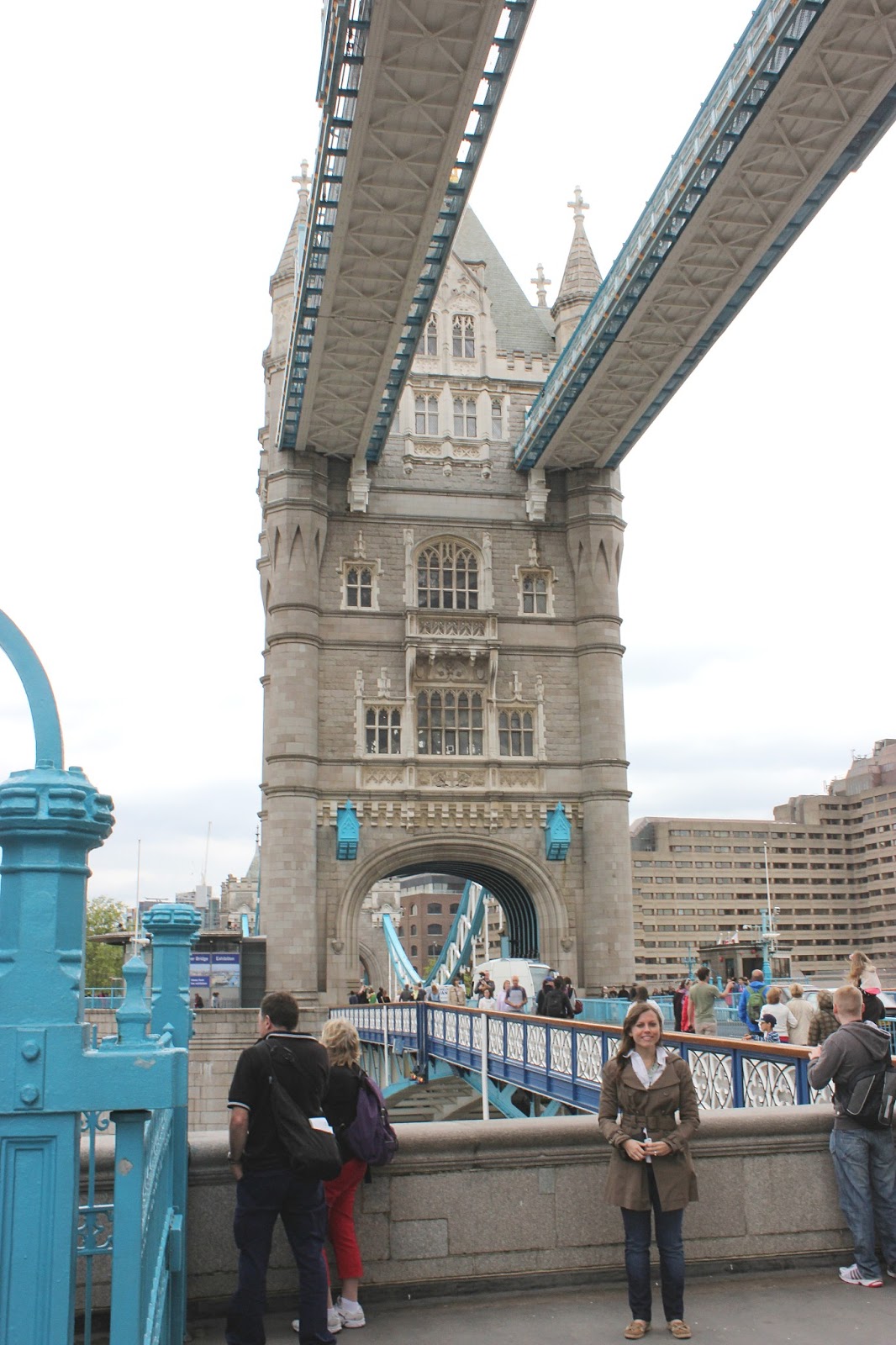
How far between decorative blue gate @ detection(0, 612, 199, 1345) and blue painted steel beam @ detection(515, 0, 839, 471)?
22.0 meters

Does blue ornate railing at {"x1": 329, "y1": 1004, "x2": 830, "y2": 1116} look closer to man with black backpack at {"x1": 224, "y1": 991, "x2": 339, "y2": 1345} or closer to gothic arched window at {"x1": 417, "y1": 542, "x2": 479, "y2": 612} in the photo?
man with black backpack at {"x1": 224, "y1": 991, "x2": 339, "y2": 1345}

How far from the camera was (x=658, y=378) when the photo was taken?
34156 mm

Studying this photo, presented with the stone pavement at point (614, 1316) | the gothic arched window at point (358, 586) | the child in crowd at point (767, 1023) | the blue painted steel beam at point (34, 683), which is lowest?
the stone pavement at point (614, 1316)

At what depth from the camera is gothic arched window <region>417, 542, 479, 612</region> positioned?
38.9m

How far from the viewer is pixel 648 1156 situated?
6.51 meters

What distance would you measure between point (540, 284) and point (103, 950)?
258ft

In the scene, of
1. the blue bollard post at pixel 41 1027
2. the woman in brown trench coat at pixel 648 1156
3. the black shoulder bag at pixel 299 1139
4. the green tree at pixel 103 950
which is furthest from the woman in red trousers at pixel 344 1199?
the green tree at pixel 103 950

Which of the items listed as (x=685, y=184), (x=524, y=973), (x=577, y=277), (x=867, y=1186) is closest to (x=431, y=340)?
(x=577, y=277)

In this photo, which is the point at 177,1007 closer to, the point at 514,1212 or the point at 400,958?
the point at 514,1212

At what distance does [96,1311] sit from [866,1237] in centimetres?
434

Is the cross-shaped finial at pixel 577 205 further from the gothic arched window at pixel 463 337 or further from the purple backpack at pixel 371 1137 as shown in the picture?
the purple backpack at pixel 371 1137

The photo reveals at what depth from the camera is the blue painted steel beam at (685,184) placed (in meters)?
22.0

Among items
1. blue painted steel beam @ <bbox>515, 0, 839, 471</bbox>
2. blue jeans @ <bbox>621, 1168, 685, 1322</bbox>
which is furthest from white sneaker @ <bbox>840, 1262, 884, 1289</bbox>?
blue painted steel beam @ <bbox>515, 0, 839, 471</bbox>

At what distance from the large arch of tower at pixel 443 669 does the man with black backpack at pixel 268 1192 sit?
2913 cm
